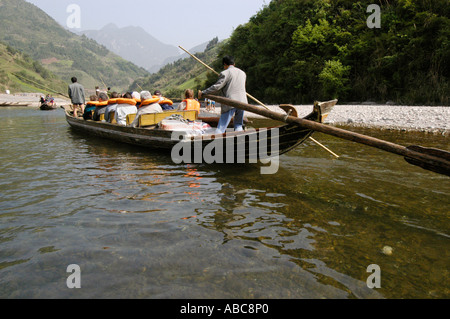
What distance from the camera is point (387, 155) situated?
8.45 m

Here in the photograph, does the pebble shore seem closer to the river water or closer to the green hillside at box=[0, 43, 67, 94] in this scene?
the river water

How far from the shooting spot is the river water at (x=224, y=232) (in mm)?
2771

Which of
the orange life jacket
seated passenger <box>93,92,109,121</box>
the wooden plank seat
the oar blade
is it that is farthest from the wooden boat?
seated passenger <box>93,92,109,121</box>

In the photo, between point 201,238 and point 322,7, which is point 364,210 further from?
point 322,7

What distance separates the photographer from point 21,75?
104 meters

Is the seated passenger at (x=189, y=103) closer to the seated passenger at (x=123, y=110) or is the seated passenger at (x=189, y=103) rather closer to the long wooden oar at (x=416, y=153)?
the seated passenger at (x=123, y=110)

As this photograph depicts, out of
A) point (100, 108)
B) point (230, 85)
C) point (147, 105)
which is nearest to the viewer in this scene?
point (230, 85)

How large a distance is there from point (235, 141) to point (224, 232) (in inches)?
123

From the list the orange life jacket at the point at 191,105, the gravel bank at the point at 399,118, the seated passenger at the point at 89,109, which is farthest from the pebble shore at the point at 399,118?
the seated passenger at the point at 89,109

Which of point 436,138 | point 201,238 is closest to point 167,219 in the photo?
point 201,238

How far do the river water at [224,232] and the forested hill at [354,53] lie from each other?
17566 millimetres

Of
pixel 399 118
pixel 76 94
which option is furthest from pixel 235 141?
pixel 76 94

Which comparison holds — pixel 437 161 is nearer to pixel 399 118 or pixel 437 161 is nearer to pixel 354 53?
pixel 399 118

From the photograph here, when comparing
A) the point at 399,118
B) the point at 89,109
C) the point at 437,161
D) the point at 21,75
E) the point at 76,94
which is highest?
the point at 21,75
